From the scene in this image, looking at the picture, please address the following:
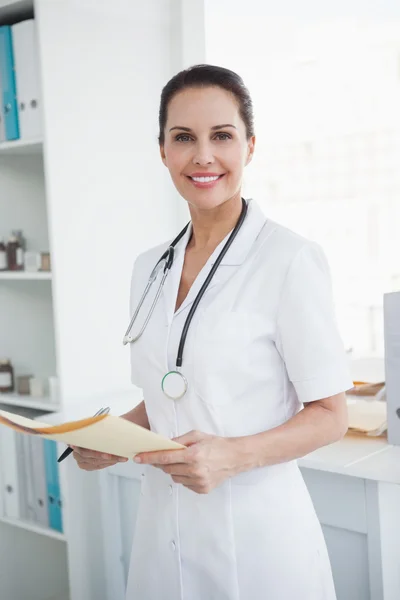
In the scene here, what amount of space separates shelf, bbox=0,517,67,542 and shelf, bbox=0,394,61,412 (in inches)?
13.3

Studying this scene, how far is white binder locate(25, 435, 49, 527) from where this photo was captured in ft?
6.61

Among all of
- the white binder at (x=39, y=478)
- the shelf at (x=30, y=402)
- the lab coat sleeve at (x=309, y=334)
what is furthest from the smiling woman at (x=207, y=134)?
the white binder at (x=39, y=478)

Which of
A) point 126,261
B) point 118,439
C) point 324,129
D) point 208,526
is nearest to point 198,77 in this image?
point 118,439

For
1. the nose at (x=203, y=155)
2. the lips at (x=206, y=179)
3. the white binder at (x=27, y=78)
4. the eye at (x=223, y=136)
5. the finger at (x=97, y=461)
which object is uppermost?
the white binder at (x=27, y=78)

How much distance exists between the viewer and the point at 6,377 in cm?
214

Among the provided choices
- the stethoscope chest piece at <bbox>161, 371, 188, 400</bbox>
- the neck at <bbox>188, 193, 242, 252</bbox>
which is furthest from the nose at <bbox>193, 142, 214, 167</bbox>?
the stethoscope chest piece at <bbox>161, 371, 188, 400</bbox>

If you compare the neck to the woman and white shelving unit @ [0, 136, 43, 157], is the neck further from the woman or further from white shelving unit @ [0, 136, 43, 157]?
white shelving unit @ [0, 136, 43, 157]

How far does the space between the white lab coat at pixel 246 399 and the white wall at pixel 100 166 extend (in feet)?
2.55

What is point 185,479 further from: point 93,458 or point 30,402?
point 30,402

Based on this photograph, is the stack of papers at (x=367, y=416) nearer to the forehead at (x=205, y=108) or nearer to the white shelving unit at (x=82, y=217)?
the white shelving unit at (x=82, y=217)

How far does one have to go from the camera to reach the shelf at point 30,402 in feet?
6.45

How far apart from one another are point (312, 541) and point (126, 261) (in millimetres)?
1150

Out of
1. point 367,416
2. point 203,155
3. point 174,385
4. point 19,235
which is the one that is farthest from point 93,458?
point 19,235

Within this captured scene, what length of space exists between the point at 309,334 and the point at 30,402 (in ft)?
3.91
